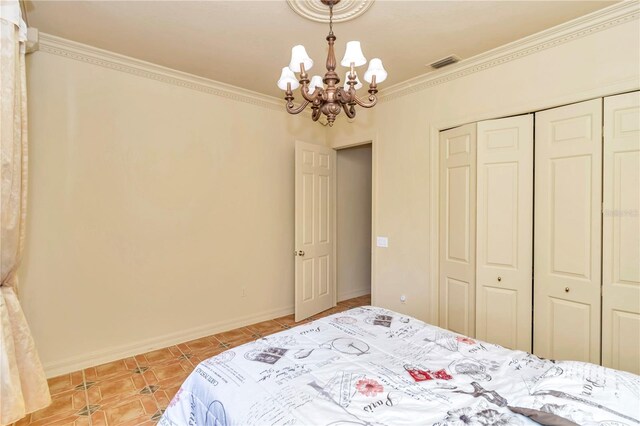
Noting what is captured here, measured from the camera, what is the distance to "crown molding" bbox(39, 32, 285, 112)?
259 centimetres

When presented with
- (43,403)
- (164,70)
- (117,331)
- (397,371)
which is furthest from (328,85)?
(117,331)

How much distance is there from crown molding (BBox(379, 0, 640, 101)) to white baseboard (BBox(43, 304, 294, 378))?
125 inches

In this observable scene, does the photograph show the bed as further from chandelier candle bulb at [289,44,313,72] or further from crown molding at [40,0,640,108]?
crown molding at [40,0,640,108]

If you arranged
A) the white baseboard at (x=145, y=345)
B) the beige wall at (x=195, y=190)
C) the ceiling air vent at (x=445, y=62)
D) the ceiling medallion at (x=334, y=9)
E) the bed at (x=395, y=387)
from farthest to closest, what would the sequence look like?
the ceiling air vent at (x=445, y=62)
the white baseboard at (x=145, y=345)
the beige wall at (x=195, y=190)
the ceiling medallion at (x=334, y=9)
the bed at (x=395, y=387)

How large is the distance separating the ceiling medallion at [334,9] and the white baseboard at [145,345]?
3.13 m

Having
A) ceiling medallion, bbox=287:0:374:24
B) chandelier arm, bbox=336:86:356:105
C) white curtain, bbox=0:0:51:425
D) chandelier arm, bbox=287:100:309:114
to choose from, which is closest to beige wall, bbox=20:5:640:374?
white curtain, bbox=0:0:51:425

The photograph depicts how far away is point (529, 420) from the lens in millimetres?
1125

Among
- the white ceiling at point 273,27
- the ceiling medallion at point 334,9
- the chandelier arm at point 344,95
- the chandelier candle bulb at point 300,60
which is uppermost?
the white ceiling at point 273,27

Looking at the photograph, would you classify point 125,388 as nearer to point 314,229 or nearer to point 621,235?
point 314,229

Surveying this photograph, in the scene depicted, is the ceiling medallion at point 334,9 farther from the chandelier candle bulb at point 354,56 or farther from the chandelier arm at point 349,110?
the chandelier arm at point 349,110

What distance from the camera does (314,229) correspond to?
409cm

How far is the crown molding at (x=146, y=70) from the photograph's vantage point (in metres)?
2.59

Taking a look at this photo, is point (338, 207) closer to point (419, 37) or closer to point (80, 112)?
point (419, 37)

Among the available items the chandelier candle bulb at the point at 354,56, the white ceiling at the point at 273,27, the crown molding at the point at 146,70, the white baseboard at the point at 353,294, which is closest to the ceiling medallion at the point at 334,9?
the white ceiling at the point at 273,27
